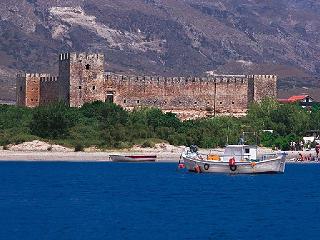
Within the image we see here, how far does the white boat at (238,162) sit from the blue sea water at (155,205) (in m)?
0.54

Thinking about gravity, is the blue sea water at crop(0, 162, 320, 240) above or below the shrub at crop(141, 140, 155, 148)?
below

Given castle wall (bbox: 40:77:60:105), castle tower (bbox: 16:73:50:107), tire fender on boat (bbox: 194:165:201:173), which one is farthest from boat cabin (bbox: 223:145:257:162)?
castle tower (bbox: 16:73:50:107)

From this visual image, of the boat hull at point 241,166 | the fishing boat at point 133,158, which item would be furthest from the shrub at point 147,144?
the boat hull at point 241,166

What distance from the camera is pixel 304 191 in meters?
61.1

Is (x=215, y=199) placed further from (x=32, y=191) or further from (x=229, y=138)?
(x=229, y=138)

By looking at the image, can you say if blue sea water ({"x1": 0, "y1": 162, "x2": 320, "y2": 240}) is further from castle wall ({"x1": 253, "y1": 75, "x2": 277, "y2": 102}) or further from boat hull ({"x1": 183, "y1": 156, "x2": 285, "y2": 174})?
castle wall ({"x1": 253, "y1": 75, "x2": 277, "y2": 102})

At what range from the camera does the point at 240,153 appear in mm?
71688

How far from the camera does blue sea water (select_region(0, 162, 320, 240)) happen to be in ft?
141

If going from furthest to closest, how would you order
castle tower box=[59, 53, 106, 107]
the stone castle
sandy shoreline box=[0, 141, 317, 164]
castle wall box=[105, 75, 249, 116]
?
1. castle wall box=[105, 75, 249, 116]
2. the stone castle
3. castle tower box=[59, 53, 106, 107]
4. sandy shoreline box=[0, 141, 317, 164]

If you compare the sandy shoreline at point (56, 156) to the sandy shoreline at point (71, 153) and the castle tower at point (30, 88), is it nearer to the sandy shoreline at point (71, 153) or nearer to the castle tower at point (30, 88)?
the sandy shoreline at point (71, 153)

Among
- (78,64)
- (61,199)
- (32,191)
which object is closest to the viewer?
(61,199)

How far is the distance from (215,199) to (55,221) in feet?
37.9

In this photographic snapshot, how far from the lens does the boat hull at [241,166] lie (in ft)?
233

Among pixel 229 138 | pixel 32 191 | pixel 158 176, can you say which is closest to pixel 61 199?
pixel 32 191
